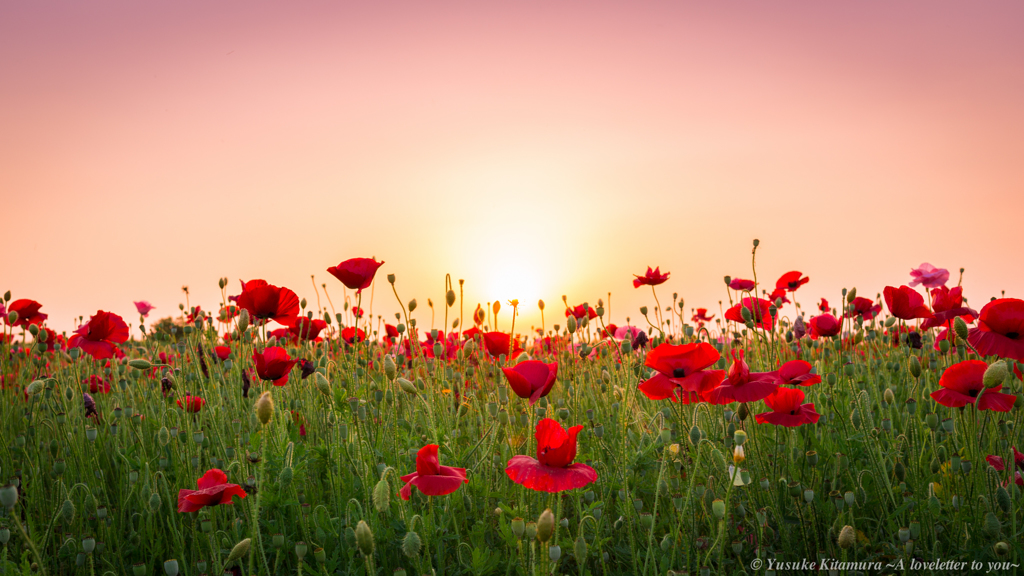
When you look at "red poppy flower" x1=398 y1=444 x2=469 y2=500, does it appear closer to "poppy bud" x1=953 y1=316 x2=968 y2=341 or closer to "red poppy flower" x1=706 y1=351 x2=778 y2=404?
"red poppy flower" x1=706 y1=351 x2=778 y2=404

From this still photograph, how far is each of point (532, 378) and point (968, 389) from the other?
1513mm

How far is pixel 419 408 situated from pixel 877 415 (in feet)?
8.24

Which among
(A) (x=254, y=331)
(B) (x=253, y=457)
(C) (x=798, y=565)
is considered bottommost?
(C) (x=798, y=565)

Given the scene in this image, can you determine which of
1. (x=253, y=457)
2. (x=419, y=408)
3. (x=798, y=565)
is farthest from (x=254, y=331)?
(x=798, y=565)

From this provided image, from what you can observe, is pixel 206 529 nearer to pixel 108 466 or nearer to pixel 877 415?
pixel 108 466

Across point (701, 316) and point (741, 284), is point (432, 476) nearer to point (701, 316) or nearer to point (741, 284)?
point (741, 284)

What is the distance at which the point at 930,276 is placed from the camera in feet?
13.7

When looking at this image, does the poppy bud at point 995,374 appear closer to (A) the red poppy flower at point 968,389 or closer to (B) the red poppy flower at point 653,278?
(A) the red poppy flower at point 968,389

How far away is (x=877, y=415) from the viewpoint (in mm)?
3572

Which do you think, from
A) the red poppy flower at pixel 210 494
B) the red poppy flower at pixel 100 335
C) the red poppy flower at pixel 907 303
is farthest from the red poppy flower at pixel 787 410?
the red poppy flower at pixel 100 335

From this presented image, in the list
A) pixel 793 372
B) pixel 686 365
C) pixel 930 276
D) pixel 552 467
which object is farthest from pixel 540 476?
pixel 930 276

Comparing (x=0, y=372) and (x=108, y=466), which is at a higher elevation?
(x=0, y=372)

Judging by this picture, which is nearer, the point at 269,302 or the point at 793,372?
the point at 793,372

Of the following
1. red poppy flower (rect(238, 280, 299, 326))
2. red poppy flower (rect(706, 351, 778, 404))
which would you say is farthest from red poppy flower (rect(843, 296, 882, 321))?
red poppy flower (rect(238, 280, 299, 326))
